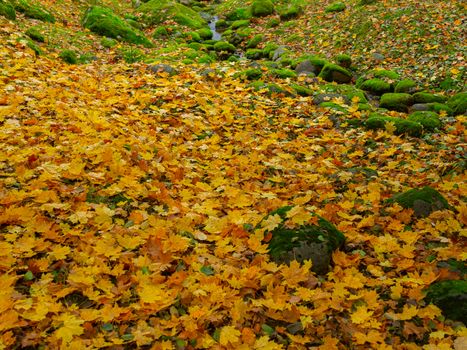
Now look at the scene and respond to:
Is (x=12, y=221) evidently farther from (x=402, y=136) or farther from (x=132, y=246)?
(x=402, y=136)

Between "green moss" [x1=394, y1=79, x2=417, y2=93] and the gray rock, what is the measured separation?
616 cm

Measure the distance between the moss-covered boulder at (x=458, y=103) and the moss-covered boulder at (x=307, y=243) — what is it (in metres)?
6.24

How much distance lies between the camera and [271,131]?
7.29m

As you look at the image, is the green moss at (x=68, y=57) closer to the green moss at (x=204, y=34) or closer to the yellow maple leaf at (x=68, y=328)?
the yellow maple leaf at (x=68, y=328)

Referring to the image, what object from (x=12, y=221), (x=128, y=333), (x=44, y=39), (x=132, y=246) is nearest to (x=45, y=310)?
(x=128, y=333)

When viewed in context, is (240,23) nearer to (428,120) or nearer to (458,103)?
(458,103)

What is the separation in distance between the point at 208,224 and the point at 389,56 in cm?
1060

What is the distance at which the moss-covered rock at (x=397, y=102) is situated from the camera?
9500 millimetres

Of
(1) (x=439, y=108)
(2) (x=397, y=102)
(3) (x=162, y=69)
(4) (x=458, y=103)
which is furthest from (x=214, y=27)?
(4) (x=458, y=103)

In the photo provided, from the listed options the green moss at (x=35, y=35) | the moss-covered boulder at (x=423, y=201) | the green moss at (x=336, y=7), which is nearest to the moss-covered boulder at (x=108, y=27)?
the green moss at (x=35, y=35)

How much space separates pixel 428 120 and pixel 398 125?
2.58 feet

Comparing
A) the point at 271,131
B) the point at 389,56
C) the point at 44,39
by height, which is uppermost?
the point at 389,56

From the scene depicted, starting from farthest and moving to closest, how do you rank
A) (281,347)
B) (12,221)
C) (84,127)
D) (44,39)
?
(44,39), (84,127), (12,221), (281,347)

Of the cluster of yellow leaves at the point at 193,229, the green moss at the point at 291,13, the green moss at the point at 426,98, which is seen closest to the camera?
the cluster of yellow leaves at the point at 193,229
